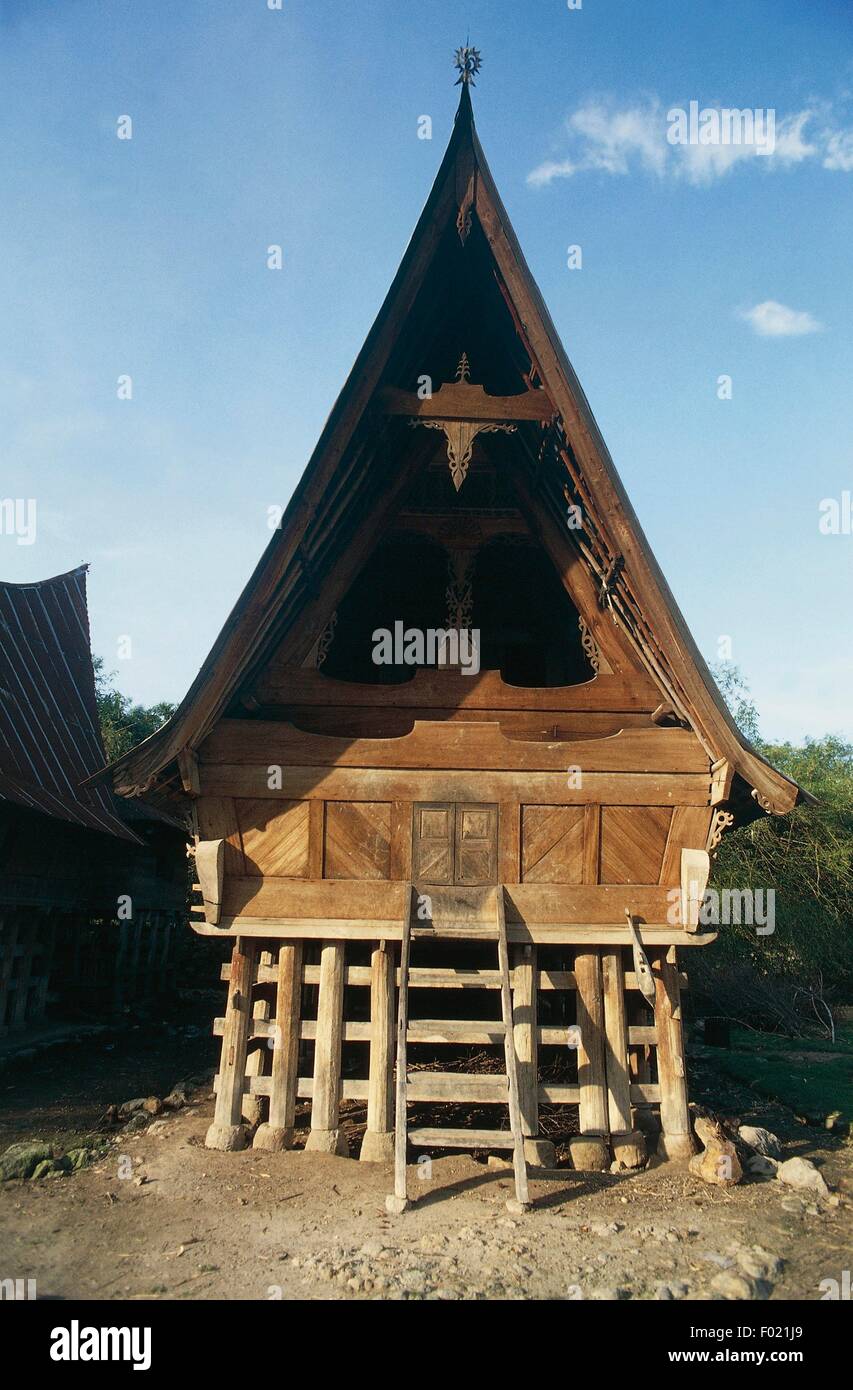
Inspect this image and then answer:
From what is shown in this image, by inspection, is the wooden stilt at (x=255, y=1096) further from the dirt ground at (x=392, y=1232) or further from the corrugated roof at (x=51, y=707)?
the corrugated roof at (x=51, y=707)

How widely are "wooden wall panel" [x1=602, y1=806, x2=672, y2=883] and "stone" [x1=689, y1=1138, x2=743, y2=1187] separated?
7.47 ft

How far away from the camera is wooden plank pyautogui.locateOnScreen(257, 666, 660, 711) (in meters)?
8.58

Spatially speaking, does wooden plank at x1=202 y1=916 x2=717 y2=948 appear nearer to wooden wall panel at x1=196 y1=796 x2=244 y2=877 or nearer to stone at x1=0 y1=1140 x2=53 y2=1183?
wooden wall panel at x1=196 y1=796 x2=244 y2=877

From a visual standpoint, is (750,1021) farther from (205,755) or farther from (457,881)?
(205,755)

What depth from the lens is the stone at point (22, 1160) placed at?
24.6 ft

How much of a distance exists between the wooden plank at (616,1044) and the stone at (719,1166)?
2.26 feet

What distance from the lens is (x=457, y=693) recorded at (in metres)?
8.58

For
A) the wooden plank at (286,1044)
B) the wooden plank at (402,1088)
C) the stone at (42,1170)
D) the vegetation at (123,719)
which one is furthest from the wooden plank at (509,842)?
the vegetation at (123,719)

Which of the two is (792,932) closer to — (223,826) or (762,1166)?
(762,1166)

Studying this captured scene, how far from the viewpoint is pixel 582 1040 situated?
8.01 meters

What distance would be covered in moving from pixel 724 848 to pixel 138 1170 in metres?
22.6

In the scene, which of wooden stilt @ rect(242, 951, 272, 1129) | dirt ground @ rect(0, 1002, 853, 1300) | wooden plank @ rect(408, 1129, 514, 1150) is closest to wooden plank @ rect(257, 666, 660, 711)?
wooden stilt @ rect(242, 951, 272, 1129)
